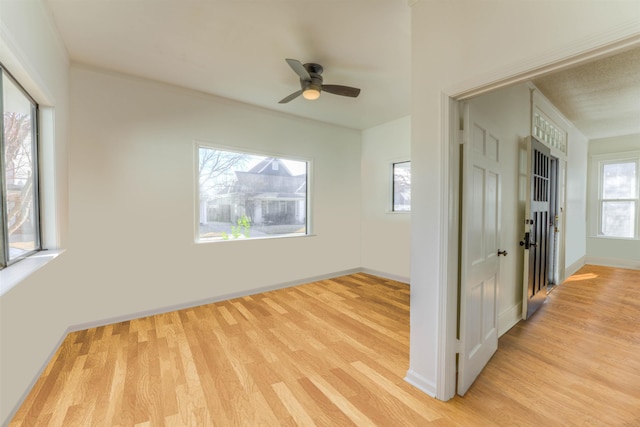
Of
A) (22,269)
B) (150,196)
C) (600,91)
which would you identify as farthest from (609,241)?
(22,269)

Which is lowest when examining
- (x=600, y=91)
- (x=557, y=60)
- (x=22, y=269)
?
(x=22, y=269)

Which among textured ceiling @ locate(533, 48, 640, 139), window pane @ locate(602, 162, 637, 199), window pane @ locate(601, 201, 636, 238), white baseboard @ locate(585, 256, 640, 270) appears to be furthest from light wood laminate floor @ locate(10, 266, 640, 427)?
window pane @ locate(602, 162, 637, 199)

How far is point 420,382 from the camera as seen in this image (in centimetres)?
192

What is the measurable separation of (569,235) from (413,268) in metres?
4.53

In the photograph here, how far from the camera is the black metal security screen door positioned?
291cm

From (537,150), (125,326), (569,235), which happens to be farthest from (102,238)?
(569,235)

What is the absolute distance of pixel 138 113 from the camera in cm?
310

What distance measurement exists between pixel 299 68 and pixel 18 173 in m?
2.28

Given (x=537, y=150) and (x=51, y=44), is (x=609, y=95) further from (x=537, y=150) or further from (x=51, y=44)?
(x=51, y=44)

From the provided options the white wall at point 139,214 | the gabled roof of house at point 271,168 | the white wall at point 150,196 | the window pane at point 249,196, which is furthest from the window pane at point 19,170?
the gabled roof of house at point 271,168

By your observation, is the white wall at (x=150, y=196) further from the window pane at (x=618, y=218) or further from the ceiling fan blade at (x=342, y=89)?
the window pane at (x=618, y=218)

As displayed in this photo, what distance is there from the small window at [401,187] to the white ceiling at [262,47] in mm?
1246

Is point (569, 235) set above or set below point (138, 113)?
below

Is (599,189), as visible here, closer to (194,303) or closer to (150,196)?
(194,303)
